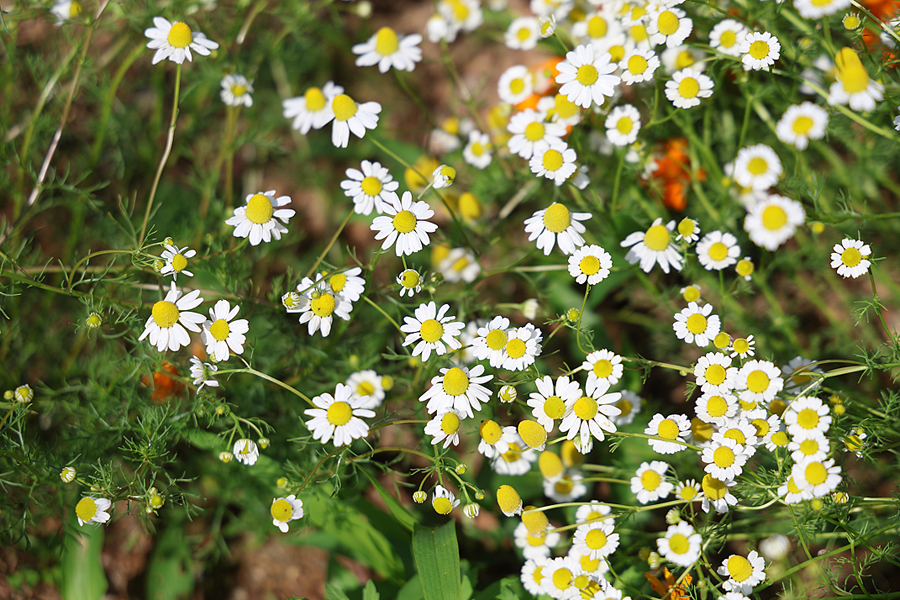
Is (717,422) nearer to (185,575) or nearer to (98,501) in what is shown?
(98,501)

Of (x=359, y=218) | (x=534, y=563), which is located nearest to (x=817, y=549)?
(x=534, y=563)

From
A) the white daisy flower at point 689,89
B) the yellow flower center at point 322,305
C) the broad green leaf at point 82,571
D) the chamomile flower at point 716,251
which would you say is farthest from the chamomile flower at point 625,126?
the broad green leaf at point 82,571

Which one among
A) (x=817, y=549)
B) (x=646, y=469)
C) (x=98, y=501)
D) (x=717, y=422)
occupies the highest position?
(x=717, y=422)

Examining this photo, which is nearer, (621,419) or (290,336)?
(621,419)

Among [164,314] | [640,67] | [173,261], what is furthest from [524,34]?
[164,314]

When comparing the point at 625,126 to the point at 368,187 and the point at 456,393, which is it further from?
the point at 456,393

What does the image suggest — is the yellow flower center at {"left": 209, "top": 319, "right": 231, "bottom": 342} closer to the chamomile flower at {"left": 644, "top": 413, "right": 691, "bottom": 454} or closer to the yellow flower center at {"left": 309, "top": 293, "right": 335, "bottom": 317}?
the yellow flower center at {"left": 309, "top": 293, "right": 335, "bottom": 317}

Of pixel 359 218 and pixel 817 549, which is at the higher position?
pixel 359 218
